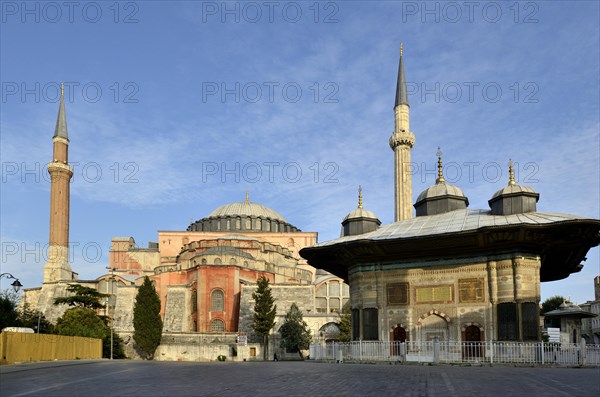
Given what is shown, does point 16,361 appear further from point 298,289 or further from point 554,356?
point 298,289

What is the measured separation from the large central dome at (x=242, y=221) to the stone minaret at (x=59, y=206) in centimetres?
1746

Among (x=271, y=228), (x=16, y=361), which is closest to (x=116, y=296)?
(x=271, y=228)

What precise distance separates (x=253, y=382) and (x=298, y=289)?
44829 mm

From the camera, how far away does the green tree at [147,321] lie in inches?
1967

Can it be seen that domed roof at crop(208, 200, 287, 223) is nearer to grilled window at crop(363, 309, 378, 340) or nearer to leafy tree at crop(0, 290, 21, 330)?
leafy tree at crop(0, 290, 21, 330)

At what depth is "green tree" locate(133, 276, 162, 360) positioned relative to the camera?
4997cm

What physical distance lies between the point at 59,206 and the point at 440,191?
5013 cm

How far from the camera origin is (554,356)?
21828 mm

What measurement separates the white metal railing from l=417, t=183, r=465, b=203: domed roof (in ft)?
30.8

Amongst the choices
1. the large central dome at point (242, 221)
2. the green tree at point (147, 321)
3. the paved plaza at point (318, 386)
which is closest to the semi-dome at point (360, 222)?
the paved plaza at point (318, 386)

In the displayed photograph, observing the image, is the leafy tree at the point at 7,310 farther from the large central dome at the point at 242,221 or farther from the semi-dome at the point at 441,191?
the large central dome at the point at 242,221

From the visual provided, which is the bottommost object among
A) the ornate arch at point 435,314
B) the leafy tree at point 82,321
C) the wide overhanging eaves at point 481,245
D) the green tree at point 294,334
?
the green tree at point 294,334

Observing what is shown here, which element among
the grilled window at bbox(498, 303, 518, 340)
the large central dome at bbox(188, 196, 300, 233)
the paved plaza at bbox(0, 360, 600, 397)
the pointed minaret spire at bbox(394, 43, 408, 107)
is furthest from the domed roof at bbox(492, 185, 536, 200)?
the large central dome at bbox(188, 196, 300, 233)

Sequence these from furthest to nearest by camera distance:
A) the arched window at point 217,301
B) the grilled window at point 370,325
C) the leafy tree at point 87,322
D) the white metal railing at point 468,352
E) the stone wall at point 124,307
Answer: the stone wall at point 124,307 < the arched window at point 217,301 < the leafy tree at point 87,322 < the grilled window at point 370,325 < the white metal railing at point 468,352
